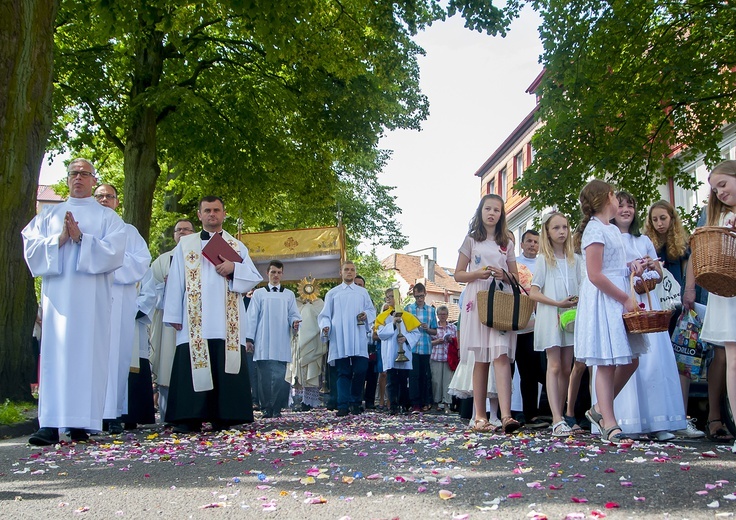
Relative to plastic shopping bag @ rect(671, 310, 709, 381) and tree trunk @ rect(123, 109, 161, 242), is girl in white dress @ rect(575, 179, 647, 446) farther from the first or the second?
tree trunk @ rect(123, 109, 161, 242)

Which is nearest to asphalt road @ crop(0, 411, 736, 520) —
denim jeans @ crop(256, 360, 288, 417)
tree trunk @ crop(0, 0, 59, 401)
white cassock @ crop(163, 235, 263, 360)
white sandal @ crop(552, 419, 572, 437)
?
white sandal @ crop(552, 419, 572, 437)

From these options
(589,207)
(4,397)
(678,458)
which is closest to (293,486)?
(678,458)

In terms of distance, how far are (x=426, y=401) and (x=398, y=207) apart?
23.6 m

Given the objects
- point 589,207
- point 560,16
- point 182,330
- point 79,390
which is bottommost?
point 79,390

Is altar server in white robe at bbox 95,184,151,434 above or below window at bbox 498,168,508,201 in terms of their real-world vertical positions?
below

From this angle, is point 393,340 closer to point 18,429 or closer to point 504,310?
point 18,429

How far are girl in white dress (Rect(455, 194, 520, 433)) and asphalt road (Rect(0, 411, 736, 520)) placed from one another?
749 millimetres

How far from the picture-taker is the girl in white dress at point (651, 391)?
24.4ft

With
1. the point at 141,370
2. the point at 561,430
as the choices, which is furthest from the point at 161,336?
the point at 561,430

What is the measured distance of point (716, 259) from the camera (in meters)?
6.02

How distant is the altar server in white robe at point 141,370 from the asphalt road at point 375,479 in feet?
8.14

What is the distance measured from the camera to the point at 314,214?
27375 mm

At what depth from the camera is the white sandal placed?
7465 mm

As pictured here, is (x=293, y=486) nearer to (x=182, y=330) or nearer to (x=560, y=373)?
(x=560, y=373)
